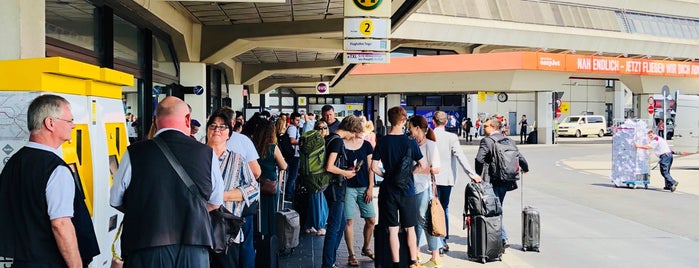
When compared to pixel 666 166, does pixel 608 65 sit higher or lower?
higher

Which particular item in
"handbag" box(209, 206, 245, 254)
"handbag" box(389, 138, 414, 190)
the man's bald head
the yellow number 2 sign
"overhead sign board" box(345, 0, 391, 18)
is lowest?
"handbag" box(209, 206, 245, 254)

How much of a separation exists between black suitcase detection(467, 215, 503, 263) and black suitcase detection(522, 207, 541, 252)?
68 cm

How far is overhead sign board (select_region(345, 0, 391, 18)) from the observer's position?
11.6 meters

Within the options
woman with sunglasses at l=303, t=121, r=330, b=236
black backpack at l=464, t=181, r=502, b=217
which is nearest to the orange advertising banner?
woman with sunglasses at l=303, t=121, r=330, b=236

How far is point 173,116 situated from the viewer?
367 cm

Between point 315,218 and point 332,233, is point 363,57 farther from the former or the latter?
point 332,233

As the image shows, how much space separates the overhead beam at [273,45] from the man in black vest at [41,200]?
11.3 m

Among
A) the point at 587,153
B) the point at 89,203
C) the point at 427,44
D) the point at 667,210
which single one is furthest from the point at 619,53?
the point at 89,203

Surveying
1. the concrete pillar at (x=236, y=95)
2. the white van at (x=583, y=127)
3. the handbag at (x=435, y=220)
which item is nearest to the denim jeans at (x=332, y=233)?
the handbag at (x=435, y=220)

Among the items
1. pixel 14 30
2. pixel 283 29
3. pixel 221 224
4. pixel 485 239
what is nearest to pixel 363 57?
pixel 283 29

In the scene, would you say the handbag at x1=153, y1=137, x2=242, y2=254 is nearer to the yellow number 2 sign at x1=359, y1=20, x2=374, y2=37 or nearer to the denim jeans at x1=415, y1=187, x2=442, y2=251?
the denim jeans at x1=415, y1=187, x2=442, y2=251

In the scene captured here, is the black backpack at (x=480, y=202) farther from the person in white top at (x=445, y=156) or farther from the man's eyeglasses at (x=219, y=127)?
the man's eyeglasses at (x=219, y=127)

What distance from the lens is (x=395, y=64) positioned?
115ft

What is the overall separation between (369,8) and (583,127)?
3995 centimetres
